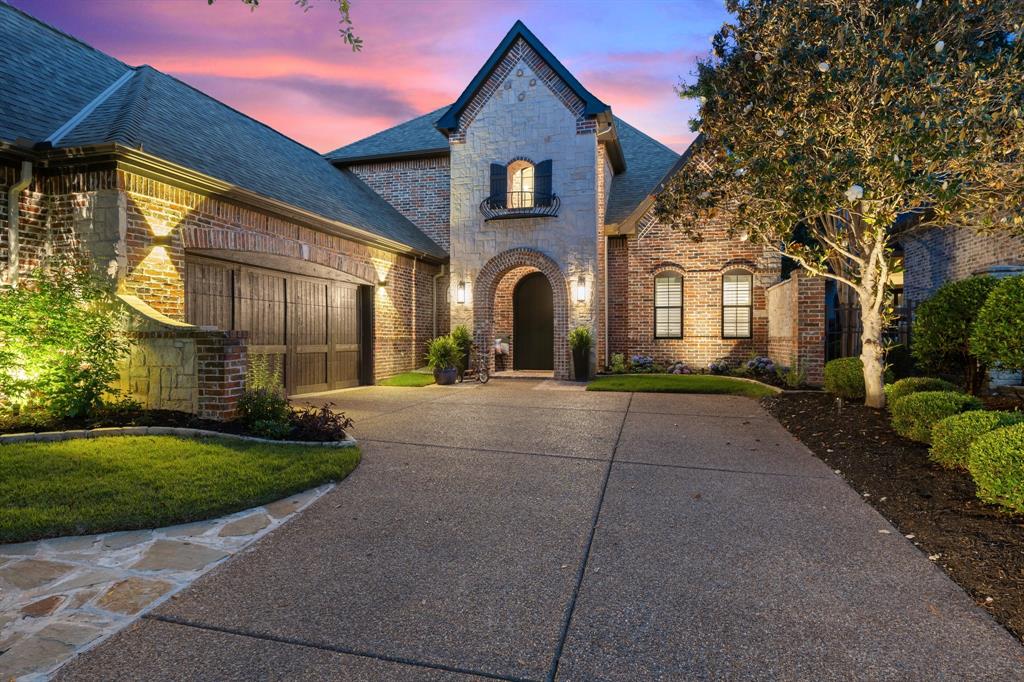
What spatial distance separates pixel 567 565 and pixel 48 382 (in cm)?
638

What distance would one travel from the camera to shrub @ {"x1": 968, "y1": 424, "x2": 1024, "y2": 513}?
143 inches

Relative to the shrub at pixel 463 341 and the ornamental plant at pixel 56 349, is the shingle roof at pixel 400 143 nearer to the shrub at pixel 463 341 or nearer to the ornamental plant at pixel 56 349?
the shrub at pixel 463 341

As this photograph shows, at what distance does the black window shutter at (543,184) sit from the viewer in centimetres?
1415

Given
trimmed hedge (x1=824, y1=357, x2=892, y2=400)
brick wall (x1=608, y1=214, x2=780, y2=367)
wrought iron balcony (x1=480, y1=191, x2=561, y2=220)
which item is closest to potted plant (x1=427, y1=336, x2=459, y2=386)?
wrought iron balcony (x1=480, y1=191, x2=561, y2=220)

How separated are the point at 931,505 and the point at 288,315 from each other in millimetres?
10389

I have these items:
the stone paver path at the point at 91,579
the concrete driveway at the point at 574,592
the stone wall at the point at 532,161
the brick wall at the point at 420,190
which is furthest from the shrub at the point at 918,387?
the brick wall at the point at 420,190

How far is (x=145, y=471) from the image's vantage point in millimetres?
4695

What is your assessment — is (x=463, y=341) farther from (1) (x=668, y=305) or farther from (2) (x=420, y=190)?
(1) (x=668, y=305)

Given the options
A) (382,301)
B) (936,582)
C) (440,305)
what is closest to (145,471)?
(936,582)

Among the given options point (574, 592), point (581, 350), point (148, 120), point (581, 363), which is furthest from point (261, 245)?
point (574, 592)

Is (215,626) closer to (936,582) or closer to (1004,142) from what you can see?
(936,582)

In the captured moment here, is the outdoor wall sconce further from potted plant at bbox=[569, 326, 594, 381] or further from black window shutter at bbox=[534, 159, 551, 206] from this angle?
black window shutter at bbox=[534, 159, 551, 206]

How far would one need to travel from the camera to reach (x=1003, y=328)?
239 inches

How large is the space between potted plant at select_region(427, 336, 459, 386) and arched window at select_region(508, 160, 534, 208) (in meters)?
4.40
